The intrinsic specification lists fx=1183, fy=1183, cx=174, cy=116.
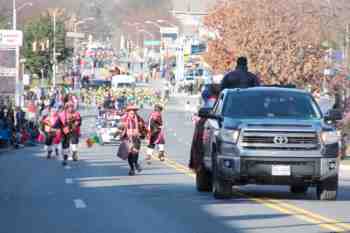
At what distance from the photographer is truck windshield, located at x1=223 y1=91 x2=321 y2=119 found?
63.0 feet

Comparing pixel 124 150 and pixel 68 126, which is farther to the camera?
pixel 68 126

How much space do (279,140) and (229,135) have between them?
0.78 meters

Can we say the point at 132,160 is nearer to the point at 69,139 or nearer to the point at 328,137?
the point at 69,139

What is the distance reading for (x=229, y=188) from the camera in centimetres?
1892

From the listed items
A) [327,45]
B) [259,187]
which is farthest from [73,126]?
[327,45]

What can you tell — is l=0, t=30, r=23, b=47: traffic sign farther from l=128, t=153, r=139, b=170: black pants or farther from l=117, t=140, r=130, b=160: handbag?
l=128, t=153, r=139, b=170: black pants

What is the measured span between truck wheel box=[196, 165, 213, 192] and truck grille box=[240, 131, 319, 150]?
2342mm

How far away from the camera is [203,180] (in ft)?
68.6

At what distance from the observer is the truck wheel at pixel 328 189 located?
1866 cm

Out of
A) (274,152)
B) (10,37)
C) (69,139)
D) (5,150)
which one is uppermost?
(10,37)

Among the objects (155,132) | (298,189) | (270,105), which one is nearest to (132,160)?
(155,132)

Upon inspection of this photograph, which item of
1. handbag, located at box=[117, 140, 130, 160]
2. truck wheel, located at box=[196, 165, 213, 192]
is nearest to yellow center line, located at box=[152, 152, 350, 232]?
truck wheel, located at box=[196, 165, 213, 192]

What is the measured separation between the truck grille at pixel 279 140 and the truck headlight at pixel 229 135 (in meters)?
0.10

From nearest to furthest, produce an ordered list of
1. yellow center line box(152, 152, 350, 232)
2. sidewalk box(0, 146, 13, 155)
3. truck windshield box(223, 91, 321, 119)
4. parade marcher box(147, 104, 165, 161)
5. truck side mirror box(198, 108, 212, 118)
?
yellow center line box(152, 152, 350, 232) → truck windshield box(223, 91, 321, 119) → truck side mirror box(198, 108, 212, 118) → parade marcher box(147, 104, 165, 161) → sidewalk box(0, 146, 13, 155)
